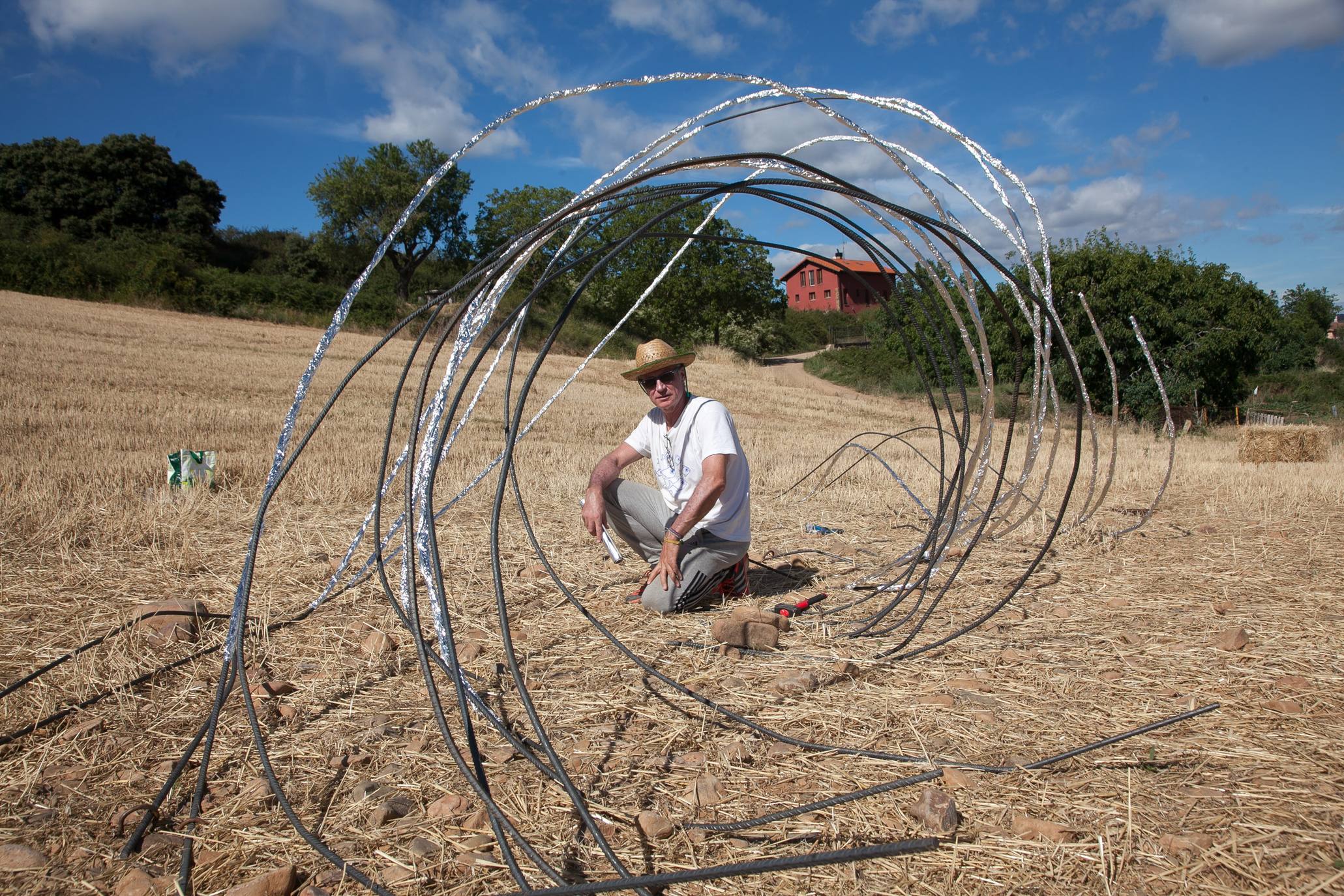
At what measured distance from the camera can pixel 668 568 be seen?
170 inches

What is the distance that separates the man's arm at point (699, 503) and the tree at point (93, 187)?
A: 4409cm

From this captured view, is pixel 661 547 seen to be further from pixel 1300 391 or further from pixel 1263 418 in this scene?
pixel 1300 391

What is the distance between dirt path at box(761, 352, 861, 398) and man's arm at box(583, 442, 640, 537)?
21.2 meters

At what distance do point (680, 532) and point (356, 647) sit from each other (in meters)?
1.74

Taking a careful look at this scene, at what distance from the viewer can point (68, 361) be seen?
46.6ft

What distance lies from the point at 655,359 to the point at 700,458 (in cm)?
62

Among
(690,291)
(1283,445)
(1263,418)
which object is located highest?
(690,291)

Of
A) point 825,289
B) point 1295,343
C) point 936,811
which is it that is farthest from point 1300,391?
point 825,289

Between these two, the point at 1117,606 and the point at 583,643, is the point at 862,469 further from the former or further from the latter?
the point at 583,643

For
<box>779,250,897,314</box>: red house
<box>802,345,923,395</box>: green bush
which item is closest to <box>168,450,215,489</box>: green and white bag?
<box>802,345,923,395</box>: green bush

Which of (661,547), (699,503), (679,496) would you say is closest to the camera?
(699,503)

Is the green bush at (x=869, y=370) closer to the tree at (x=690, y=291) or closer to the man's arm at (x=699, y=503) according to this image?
the tree at (x=690, y=291)

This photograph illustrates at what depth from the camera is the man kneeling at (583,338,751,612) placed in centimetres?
429

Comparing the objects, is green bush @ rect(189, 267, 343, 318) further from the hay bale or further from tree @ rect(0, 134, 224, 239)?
the hay bale
